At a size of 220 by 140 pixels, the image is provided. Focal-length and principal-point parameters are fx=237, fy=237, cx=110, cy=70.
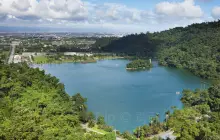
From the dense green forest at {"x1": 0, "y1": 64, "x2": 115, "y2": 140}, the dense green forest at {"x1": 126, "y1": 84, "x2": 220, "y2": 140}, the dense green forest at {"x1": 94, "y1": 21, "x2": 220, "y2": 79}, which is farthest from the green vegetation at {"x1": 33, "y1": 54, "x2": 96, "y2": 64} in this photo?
the dense green forest at {"x1": 126, "y1": 84, "x2": 220, "y2": 140}

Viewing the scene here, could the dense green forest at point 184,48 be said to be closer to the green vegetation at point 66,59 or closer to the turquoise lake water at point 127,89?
the turquoise lake water at point 127,89

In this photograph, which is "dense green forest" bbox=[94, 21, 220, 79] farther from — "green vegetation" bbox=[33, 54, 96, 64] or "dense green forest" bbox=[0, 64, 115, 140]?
"dense green forest" bbox=[0, 64, 115, 140]

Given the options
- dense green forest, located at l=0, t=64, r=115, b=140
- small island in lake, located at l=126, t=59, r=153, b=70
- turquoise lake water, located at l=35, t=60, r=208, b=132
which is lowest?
turquoise lake water, located at l=35, t=60, r=208, b=132

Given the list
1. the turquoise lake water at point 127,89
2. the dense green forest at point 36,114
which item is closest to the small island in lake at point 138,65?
the turquoise lake water at point 127,89

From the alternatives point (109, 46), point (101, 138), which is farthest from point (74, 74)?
point (109, 46)

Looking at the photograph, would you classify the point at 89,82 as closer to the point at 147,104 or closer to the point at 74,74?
the point at 74,74
